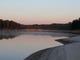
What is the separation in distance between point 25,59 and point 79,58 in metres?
5.38

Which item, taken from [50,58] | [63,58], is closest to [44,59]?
[50,58]

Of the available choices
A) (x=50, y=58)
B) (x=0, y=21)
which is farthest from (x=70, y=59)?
(x=0, y=21)

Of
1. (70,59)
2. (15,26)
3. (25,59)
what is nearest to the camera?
(70,59)

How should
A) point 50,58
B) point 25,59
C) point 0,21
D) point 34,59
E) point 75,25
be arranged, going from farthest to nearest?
point 0,21 < point 75,25 < point 25,59 < point 34,59 < point 50,58

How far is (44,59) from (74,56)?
180 centimetres

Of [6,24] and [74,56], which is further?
[6,24]

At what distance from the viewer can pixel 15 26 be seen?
135250 mm

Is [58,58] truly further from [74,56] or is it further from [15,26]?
[15,26]

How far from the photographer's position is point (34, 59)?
1508 cm

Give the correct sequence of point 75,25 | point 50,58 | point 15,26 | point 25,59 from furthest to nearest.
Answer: point 15,26
point 75,25
point 25,59
point 50,58

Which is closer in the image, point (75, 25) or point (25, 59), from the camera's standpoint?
point (25, 59)

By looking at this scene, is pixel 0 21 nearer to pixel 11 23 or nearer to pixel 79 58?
pixel 11 23

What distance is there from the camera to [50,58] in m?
13.1

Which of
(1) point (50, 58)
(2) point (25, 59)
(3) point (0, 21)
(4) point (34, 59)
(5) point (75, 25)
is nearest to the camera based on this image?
(1) point (50, 58)
